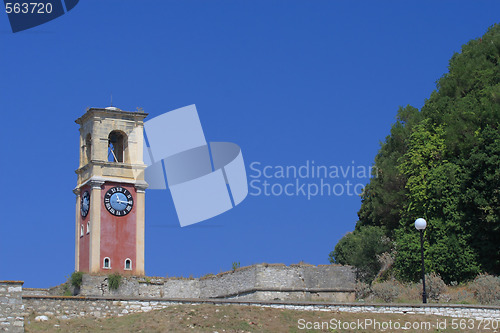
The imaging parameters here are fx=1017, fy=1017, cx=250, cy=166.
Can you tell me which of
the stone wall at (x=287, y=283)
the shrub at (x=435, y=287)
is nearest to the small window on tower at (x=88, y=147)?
the stone wall at (x=287, y=283)

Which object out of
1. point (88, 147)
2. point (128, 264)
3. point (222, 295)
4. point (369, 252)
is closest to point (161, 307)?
point (222, 295)

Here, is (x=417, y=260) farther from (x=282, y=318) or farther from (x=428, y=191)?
(x=282, y=318)

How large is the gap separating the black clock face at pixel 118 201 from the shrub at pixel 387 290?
19.2 metres

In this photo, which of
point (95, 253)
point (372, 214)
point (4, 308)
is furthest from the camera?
point (95, 253)

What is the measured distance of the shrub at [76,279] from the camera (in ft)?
176

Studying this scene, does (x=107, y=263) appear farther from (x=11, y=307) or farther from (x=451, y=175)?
(x=11, y=307)

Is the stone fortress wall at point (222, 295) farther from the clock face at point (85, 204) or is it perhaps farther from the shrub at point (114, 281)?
the clock face at point (85, 204)

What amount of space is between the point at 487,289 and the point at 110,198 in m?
25.1

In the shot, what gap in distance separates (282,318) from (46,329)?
25.3 feet

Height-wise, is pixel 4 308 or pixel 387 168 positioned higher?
pixel 387 168

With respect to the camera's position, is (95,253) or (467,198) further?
(95,253)

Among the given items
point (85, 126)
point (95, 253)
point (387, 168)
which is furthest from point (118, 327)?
point (85, 126)

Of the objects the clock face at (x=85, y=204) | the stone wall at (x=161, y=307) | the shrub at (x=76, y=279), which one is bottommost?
the stone wall at (x=161, y=307)

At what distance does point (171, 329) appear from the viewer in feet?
105
